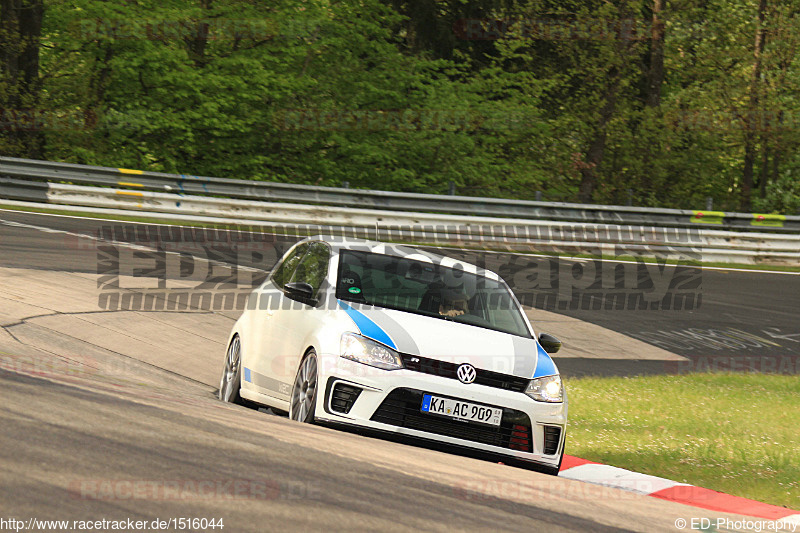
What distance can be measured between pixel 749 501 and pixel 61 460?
4.92 meters

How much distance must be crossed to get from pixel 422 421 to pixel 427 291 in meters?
1.50

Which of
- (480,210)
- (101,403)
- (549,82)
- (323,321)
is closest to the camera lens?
(101,403)

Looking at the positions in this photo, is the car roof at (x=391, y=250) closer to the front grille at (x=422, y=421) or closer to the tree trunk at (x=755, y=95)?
the front grille at (x=422, y=421)

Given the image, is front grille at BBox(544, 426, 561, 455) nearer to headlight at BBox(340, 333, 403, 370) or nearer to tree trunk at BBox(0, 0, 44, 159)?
headlight at BBox(340, 333, 403, 370)

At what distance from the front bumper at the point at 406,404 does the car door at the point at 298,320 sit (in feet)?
2.16

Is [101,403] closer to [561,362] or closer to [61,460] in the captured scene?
[61,460]

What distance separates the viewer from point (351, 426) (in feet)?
23.0

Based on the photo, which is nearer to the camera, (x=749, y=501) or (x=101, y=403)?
(x=101, y=403)

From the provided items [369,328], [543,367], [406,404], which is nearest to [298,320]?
[369,328]

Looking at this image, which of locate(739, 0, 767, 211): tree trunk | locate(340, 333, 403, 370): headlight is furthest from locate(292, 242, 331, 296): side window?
locate(739, 0, 767, 211): tree trunk

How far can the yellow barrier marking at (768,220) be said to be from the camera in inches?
964

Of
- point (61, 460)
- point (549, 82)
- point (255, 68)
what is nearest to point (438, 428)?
point (61, 460)

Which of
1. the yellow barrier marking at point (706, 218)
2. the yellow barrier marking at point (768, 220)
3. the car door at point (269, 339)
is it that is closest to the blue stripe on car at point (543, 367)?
the car door at point (269, 339)

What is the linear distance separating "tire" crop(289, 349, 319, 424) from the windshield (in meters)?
0.67
